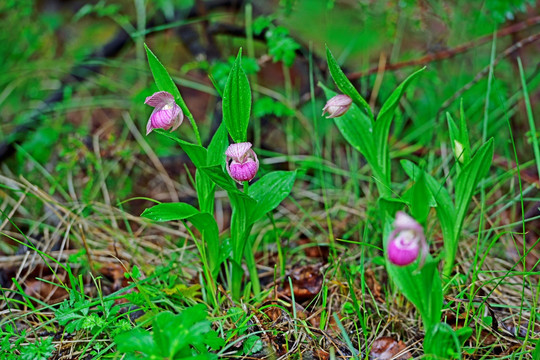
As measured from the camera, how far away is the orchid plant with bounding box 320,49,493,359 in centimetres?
92

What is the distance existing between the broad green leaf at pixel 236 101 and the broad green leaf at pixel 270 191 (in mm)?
180

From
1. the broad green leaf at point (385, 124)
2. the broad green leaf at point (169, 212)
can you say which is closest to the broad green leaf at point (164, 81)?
the broad green leaf at point (169, 212)

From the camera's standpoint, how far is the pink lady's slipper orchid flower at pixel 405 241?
898mm

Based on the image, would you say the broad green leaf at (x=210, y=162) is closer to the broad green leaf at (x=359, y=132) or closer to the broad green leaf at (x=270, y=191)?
the broad green leaf at (x=270, y=191)

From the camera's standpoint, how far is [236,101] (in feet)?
3.76

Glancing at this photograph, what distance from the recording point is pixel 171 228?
1843 mm

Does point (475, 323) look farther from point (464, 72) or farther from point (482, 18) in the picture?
point (464, 72)

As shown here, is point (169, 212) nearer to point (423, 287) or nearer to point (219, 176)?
point (219, 176)

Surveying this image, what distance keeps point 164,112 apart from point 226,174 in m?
0.20

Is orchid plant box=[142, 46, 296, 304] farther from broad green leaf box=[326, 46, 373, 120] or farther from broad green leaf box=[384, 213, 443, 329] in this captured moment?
broad green leaf box=[384, 213, 443, 329]

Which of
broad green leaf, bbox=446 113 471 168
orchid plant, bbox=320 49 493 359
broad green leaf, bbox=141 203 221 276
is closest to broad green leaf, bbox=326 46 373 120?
orchid plant, bbox=320 49 493 359

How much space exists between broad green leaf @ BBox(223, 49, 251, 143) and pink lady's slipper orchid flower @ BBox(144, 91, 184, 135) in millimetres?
117

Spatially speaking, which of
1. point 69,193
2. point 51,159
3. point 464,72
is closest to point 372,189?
point 464,72

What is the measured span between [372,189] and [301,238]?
0.37 m
